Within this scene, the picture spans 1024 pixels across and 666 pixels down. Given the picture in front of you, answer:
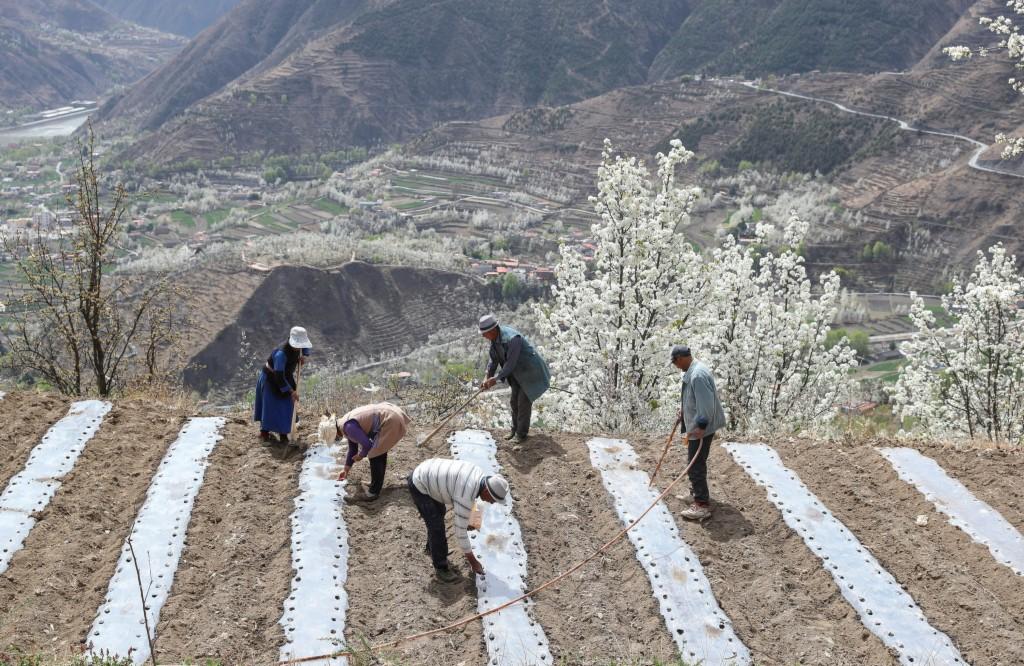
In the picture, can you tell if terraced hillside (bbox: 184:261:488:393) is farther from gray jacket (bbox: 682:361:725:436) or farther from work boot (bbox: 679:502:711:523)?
gray jacket (bbox: 682:361:725:436)

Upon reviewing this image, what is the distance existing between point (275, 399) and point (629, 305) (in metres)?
7.89

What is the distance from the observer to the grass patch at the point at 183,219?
8831 centimetres

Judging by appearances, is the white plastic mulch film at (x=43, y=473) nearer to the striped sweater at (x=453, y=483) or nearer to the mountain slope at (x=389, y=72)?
the striped sweater at (x=453, y=483)

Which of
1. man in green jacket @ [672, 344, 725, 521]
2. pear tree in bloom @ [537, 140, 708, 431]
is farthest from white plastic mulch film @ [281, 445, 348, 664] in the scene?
pear tree in bloom @ [537, 140, 708, 431]

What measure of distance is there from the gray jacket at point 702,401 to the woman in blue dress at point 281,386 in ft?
13.8

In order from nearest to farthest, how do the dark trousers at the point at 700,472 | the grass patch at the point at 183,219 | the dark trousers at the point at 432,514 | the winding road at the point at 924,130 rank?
the dark trousers at the point at 432,514
the dark trousers at the point at 700,472
the winding road at the point at 924,130
the grass patch at the point at 183,219

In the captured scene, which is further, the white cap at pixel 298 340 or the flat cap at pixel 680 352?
the white cap at pixel 298 340

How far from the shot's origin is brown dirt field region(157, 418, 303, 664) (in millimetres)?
6801

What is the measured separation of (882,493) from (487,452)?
15.1 ft

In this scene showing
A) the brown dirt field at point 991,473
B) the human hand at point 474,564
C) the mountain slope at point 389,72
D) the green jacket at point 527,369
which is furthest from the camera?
the mountain slope at point 389,72

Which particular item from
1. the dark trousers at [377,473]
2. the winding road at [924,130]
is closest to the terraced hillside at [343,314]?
the dark trousers at [377,473]

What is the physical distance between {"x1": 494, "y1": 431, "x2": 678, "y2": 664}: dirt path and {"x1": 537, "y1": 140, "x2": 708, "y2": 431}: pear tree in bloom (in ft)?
17.0

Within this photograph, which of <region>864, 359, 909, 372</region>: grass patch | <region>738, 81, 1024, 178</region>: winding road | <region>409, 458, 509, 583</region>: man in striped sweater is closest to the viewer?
<region>409, 458, 509, 583</region>: man in striped sweater

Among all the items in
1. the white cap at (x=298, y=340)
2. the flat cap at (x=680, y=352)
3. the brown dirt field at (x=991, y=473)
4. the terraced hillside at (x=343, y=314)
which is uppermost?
the flat cap at (x=680, y=352)
